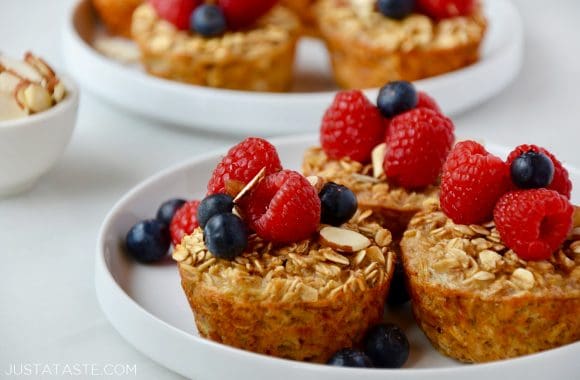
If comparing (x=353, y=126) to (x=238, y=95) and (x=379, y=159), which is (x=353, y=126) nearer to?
(x=379, y=159)

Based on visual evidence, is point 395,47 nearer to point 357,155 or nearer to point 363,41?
point 363,41

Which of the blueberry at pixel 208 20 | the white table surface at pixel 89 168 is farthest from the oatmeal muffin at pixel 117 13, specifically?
the blueberry at pixel 208 20

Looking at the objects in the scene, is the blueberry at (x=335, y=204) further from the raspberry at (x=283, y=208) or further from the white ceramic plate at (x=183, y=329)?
the white ceramic plate at (x=183, y=329)

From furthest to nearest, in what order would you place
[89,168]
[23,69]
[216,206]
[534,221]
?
[89,168] → [23,69] → [216,206] → [534,221]

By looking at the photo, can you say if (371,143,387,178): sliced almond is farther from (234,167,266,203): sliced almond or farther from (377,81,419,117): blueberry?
(234,167,266,203): sliced almond

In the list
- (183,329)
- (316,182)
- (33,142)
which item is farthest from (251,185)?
(33,142)

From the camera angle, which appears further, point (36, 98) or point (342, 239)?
point (36, 98)
